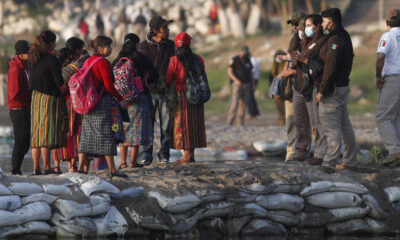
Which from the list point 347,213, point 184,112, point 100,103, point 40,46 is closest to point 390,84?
point 347,213

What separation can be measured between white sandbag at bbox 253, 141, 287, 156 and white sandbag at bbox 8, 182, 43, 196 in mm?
7034

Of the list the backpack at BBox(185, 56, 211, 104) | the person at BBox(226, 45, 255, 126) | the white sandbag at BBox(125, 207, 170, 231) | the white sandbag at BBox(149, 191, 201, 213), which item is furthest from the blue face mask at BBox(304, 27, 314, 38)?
the person at BBox(226, 45, 255, 126)

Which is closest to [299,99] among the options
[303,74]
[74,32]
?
[303,74]

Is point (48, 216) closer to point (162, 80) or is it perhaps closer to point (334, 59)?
point (162, 80)

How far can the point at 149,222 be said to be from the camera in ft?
25.8

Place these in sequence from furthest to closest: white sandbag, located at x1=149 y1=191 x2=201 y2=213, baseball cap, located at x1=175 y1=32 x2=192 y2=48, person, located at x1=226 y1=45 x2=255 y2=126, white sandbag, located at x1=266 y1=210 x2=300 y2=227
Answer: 1. person, located at x1=226 y1=45 x2=255 y2=126
2. baseball cap, located at x1=175 y1=32 x2=192 y2=48
3. white sandbag, located at x1=266 y1=210 x2=300 y2=227
4. white sandbag, located at x1=149 y1=191 x2=201 y2=213

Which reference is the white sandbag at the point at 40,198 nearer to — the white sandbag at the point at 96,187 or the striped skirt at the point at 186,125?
the white sandbag at the point at 96,187

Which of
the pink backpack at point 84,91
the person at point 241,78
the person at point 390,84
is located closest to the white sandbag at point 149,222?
the pink backpack at point 84,91

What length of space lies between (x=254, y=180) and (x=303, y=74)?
1435 mm

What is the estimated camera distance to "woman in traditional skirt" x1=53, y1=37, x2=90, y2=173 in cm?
908

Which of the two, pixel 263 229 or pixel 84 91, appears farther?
pixel 84 91

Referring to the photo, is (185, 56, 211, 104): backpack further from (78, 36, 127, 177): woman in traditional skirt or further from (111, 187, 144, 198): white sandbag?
(111, 187, 144, 198): white sandbag

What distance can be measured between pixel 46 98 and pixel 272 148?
6086mm

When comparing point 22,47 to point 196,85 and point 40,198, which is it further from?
point 40,198
